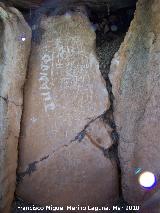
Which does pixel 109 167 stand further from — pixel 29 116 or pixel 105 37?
pixel 105 37

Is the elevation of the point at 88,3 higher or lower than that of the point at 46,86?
higher

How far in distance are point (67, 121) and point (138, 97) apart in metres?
0.42

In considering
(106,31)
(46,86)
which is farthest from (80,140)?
(106,31)

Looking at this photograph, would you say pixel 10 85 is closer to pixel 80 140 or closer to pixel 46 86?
pixel 46 86

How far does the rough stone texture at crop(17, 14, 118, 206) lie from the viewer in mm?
2398

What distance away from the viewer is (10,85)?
2.32 m

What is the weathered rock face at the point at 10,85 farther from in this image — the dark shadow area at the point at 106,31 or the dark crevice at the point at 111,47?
the dark crevice at the point at 111,47

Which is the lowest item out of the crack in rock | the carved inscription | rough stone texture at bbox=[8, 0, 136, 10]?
the crack in rock

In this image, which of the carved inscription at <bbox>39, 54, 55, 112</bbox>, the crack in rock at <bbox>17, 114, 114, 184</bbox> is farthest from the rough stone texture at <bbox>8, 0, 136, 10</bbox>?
the crack in rock at <bbox>17, 114, 114, 184</bbox>

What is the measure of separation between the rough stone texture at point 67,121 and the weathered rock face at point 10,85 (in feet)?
0.26

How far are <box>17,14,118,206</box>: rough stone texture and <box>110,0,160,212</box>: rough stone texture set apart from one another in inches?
3.5

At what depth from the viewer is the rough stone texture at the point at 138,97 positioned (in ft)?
7.40

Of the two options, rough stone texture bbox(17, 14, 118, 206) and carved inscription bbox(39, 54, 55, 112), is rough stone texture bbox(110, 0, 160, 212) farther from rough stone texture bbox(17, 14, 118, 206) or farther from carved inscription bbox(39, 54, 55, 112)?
carved inscription bbox(39, 54, 55, 112)

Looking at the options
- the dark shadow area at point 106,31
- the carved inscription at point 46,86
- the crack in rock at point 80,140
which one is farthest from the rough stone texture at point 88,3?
the crack in rock at point 80,140
